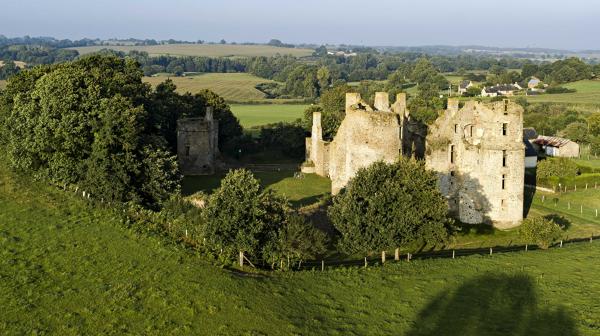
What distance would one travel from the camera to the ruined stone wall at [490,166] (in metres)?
37.9

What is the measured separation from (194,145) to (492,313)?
3530 cm

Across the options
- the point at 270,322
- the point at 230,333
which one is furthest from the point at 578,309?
the point at 230,333

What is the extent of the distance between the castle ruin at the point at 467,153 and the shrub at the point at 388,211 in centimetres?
523

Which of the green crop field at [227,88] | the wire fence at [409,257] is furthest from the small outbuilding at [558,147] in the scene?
the green crop field at [227,88]

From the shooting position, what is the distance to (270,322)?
21.2m

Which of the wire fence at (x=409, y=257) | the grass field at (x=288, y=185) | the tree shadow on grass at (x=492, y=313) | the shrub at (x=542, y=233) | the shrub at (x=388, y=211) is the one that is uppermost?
the shrub at (x=388, y=211)

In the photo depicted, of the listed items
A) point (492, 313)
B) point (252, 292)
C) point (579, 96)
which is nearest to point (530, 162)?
point (492, 313)

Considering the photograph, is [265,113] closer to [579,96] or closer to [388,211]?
[579,96]

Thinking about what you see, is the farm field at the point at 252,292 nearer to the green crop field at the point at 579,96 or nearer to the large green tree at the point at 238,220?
the large green tree at the point at 238,220

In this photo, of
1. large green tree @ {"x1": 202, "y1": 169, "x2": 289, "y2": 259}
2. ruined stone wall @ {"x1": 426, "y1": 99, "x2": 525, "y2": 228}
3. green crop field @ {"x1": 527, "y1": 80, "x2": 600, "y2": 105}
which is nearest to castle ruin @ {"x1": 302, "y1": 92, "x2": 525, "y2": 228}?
ruined stone wall @ {"x1": 426, "y1": 99, "x2": 525, "y2": 228}

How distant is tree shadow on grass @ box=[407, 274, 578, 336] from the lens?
2153 cm

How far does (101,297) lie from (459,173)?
2536 cm

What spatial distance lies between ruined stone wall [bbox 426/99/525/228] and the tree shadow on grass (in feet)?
41.3

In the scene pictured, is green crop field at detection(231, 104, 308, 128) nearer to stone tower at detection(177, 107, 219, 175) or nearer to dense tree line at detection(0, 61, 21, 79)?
stone tower at detection(177, 107, 219, 175)
